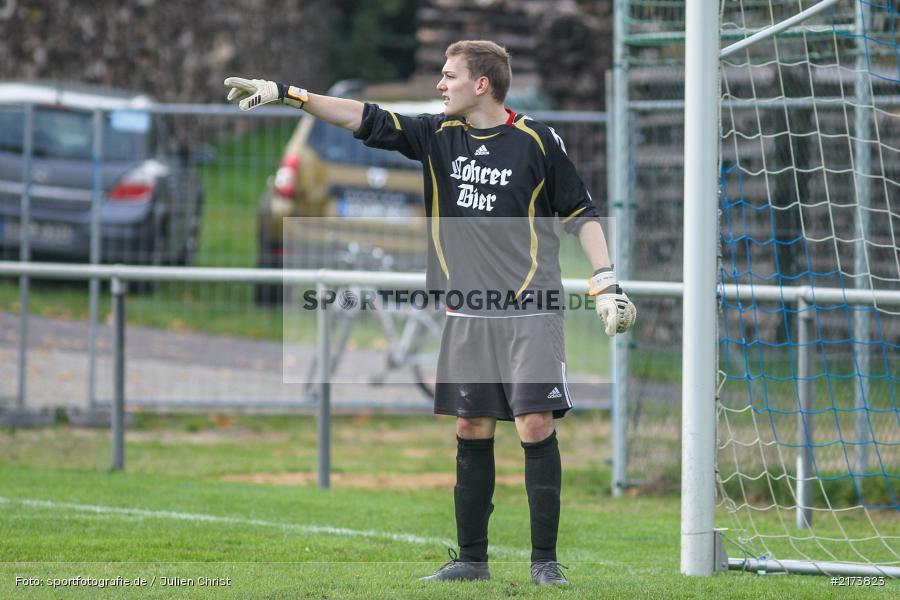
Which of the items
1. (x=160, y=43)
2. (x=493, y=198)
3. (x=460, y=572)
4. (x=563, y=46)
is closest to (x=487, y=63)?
(x=493, y=198)

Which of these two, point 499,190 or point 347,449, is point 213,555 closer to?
point 499,190

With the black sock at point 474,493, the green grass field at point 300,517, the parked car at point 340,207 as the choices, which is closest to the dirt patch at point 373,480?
the green grass field at point 300,517

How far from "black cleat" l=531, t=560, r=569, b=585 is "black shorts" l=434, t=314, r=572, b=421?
56 cm

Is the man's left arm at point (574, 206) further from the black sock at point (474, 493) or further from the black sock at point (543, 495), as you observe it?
the black sock at point (474, 493)

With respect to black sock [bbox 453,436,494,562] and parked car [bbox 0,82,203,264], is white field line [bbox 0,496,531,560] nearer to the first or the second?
black sock [bbox 453,436,494,562]

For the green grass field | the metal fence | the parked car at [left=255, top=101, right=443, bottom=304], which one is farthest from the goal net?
the parked car at [left=255, top=101, right=443, bottom=304]

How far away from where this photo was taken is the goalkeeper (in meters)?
4.90

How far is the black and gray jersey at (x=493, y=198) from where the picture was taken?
16.3ft

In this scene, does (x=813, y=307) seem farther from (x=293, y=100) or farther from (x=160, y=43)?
(x=160, y=43)

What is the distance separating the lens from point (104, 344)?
986cm

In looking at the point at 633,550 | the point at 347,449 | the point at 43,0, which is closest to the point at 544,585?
the point at 633,550

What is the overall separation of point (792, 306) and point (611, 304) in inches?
117

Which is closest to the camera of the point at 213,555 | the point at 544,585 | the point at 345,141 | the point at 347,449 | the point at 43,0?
the point at 544,585

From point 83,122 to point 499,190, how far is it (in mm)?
7823
